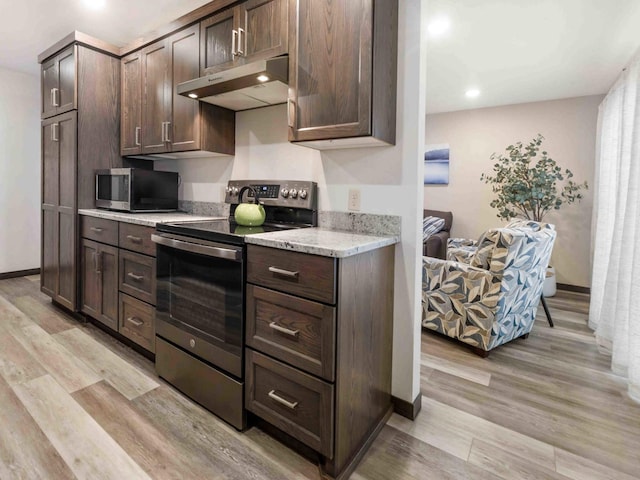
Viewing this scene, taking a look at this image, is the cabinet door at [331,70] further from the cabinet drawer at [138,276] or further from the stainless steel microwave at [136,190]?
the stainless steel microwave at [136,190]

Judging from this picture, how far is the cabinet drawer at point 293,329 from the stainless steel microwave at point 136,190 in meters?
1.68

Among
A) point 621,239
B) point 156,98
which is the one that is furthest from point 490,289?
point 156,98

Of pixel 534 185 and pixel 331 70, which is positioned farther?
pixel 534 185

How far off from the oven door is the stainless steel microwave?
879mm

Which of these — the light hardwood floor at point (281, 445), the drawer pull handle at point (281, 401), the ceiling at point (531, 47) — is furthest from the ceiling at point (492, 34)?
the drawer pull handle at point (281, 401)

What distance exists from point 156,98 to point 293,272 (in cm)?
209

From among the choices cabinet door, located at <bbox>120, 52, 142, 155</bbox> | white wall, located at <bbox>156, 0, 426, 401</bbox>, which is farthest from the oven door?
cabinet door, located at <bbox>120, 52, 142, 155</bbox>

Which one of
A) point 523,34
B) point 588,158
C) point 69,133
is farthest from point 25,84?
point 588,158

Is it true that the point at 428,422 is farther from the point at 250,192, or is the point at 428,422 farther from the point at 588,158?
the point at 588,158

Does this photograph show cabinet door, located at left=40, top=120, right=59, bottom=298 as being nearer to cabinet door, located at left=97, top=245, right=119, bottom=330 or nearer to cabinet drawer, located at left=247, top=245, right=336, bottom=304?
cabinet door, located at left=97, top=245, right=119, bottom=330

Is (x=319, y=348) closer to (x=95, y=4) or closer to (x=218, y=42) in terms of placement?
(x=218, y=42)

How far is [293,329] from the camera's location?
145cm

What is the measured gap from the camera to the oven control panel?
2.10 metres

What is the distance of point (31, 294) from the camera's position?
366cm
